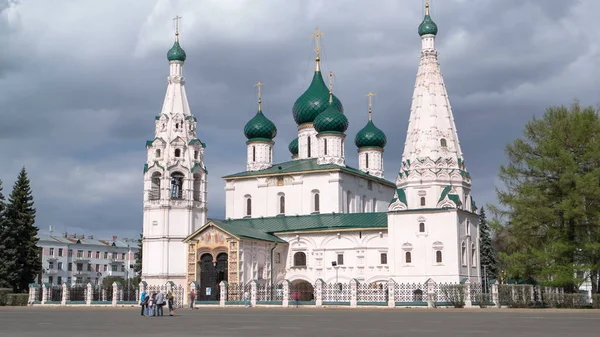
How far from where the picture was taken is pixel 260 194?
5016cm

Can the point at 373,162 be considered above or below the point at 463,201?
above

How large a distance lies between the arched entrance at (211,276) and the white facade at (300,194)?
6805 mm

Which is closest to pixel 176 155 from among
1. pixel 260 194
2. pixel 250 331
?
pixel 260 194

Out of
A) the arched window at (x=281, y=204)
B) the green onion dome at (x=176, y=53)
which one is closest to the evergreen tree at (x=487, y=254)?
the arched window at (x=281, y=204)

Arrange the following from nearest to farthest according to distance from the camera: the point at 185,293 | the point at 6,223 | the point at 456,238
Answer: the point at 456,238 < the point at 185,293 < the point at 6,223

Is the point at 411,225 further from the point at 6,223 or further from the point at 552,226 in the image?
the point at 6,223

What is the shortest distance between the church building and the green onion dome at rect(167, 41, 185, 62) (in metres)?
0.07

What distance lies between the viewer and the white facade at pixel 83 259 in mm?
75938

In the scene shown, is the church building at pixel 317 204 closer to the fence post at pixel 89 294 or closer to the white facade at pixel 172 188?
the white facade at pixel 172 188

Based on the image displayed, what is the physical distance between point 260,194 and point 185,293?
899cm

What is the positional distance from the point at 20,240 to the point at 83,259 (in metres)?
33.1

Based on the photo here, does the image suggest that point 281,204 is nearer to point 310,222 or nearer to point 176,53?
point 310,222

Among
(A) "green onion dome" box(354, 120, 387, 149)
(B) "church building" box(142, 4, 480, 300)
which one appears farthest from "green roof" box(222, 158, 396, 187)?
(A) "green onion dome" box(354, 120, 387, 149)

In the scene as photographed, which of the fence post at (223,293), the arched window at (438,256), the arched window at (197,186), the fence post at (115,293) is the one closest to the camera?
the fence post at (223,293)
